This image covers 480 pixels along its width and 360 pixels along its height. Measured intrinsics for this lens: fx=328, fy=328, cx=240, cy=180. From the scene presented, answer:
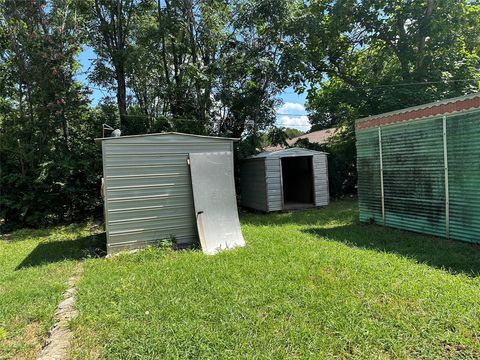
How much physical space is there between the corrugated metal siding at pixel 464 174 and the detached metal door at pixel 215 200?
365 cm

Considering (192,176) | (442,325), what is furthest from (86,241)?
(442,325)

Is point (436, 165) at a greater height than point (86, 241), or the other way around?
point (436, 165)

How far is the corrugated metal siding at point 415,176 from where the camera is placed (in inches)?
224

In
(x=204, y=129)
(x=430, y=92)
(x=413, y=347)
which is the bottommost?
(x=413, y=347)

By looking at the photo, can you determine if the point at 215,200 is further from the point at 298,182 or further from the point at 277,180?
the point at 298,182

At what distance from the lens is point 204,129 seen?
11.6 m

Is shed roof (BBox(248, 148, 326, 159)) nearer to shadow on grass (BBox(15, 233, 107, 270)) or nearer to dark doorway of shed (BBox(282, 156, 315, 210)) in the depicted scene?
dark doorway of shed (BBox(282, 156, 315, 210))

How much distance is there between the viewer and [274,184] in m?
10.3

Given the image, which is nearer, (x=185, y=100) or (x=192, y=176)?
(x=192, y=176)

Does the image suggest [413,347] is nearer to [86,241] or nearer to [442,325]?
[442,325]

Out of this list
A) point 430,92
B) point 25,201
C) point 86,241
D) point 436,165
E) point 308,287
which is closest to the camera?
point 308,287

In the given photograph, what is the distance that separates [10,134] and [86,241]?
5346mm

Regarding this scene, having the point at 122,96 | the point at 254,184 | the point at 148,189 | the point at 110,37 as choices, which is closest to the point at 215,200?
the point at 148,189

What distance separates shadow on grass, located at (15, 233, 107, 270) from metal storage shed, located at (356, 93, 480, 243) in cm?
573
